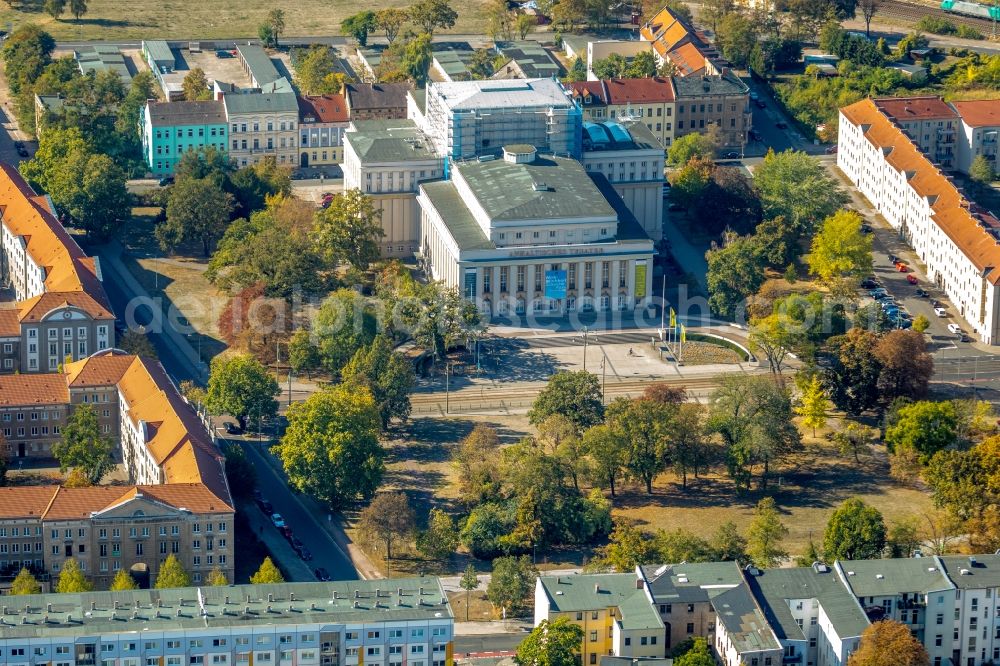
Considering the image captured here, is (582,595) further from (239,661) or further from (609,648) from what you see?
(239,661)

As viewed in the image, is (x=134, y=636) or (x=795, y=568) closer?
(x=134, y=636)

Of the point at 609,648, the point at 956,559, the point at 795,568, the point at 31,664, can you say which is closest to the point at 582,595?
the point at 609,648

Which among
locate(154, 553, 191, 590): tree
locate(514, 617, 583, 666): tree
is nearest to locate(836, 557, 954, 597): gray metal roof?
locate(514, 617, 583, 666): tree

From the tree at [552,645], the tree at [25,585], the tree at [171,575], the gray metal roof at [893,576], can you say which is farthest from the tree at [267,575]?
the gray metal roof at [893,576]

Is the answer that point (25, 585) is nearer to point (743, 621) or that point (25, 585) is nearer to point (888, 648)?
point (743, 621)

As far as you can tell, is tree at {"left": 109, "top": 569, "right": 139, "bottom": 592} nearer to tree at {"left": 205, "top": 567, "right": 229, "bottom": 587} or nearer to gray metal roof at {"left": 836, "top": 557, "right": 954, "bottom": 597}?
tree at {"left": 205, "top": 567, "right": 229, "bottom": 587}

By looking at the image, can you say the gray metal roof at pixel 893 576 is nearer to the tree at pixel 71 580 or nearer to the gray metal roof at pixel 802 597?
the gray metal roof at pixel 802 597
